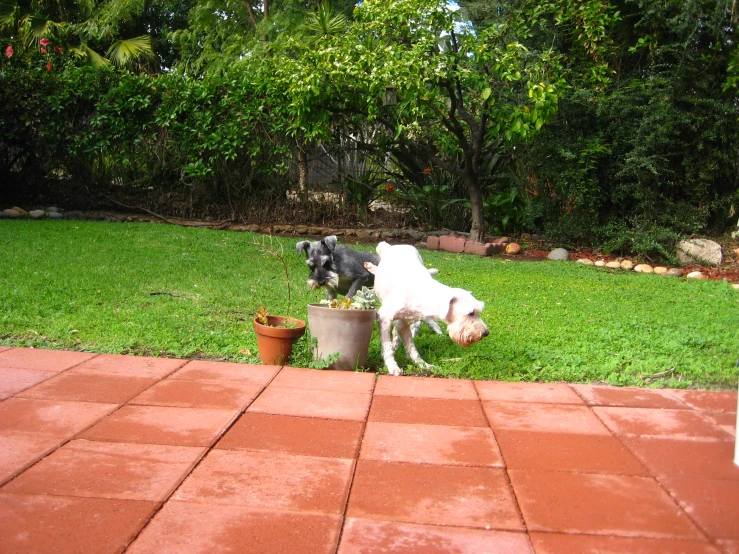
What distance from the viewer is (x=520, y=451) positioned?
3463 mm

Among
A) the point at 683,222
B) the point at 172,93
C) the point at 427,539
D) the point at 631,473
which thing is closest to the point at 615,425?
the point at 631,473

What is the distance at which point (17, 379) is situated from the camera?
4.21 metres

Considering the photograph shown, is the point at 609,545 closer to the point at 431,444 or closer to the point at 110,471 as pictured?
the point at 431,444

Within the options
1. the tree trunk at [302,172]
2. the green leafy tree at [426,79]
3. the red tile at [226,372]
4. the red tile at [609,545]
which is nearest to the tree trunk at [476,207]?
the green leafy tree at [426,79]

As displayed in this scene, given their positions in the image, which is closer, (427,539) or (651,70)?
(427,539)

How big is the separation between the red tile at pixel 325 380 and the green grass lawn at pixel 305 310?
26 centimetres

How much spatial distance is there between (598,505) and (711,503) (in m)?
0.50

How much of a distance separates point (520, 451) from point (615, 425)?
2.49 feet

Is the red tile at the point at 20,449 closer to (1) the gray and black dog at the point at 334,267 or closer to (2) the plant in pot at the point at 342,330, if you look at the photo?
(2) the plant in pot at the point at 342,330

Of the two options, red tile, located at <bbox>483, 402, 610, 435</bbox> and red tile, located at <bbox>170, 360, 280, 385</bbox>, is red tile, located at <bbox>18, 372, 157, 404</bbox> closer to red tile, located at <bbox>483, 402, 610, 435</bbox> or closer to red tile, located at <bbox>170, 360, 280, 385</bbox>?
red tile, located at <bbox>170, 360, 280, 385</bbox>

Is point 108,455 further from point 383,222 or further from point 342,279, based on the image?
point 383,222

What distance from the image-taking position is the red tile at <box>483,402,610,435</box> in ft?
12.4

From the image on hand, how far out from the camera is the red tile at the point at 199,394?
395cm

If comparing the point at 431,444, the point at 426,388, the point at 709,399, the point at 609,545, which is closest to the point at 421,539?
the point at 609,545
